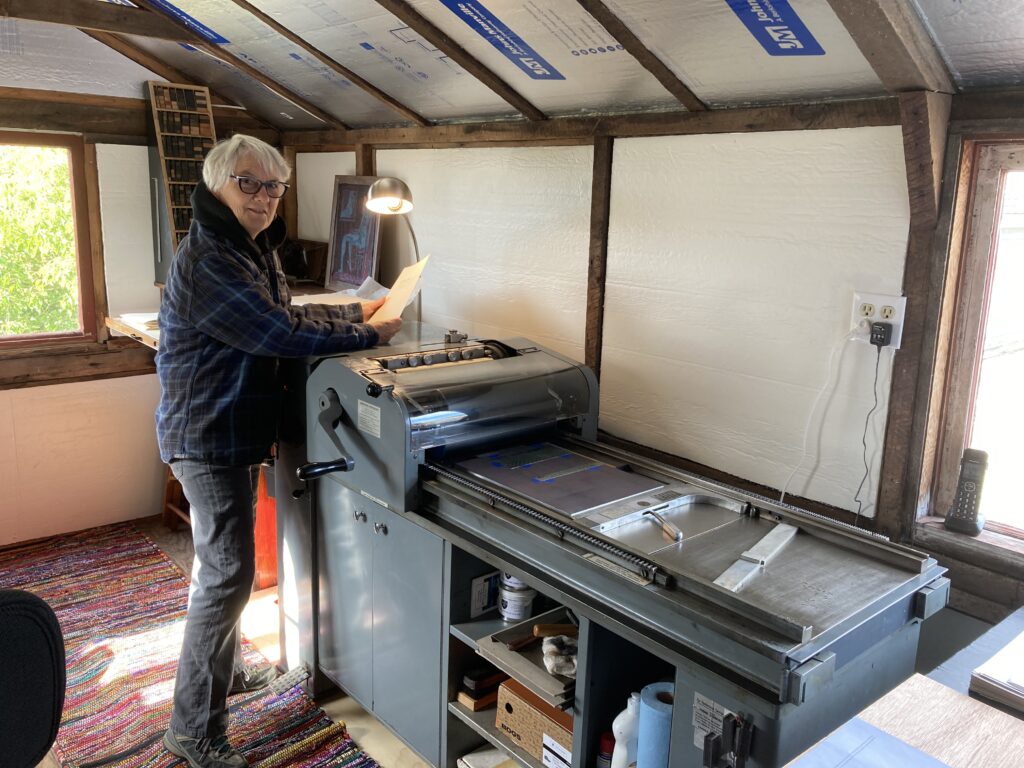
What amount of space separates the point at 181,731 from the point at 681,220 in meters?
2.11

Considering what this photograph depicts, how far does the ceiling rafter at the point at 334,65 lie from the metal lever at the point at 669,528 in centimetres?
211

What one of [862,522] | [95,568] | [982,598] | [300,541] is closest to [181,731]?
[300,541]

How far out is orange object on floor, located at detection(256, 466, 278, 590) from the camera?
10.9ft

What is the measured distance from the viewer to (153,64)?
3904 millimetres

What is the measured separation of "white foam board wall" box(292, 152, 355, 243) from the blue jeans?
6.46 feet

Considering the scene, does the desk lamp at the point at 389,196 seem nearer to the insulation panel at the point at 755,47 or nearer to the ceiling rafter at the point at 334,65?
the ceiling rafter at the point at 334,65

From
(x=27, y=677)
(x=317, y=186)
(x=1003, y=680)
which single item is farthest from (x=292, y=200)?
(x=1003, y=680)

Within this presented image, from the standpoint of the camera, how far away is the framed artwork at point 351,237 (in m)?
3.70

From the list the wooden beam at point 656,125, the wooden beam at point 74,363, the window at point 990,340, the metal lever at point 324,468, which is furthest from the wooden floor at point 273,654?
the wooden beam at point 656,125

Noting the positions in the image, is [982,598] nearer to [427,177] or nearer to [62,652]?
[62,652]

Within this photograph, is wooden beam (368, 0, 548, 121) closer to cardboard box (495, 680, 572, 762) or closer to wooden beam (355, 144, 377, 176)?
wooden beam (355, 144, 377, 176)

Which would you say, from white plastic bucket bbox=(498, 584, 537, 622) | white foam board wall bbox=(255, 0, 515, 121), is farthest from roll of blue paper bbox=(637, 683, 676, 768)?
white foam board wall bbox=(255, 0, 515, 121)

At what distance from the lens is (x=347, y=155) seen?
3891 millimetres

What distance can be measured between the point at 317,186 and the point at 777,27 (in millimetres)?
2745
